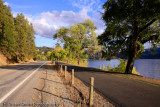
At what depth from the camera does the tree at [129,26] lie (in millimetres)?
10546

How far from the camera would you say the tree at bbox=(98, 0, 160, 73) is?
34.6 ft

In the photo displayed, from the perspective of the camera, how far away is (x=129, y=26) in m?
13.6

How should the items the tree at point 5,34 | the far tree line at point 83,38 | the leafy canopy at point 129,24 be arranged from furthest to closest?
the far tree line at point 83,38, the tree at point 5,34, the leafy canopy at point 129,24

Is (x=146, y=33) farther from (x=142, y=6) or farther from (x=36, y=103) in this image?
(x=36, y=103)

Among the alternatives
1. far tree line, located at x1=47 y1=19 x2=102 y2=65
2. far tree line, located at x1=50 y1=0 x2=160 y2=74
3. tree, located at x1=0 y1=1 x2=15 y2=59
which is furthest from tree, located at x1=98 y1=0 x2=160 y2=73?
tree, located at x1=0 y1=1 x2=15 y2=59

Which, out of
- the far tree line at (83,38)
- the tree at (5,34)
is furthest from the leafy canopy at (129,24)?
the tree at (5,34)

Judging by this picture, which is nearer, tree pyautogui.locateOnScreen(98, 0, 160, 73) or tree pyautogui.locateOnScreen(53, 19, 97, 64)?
tree pyautogui.locateOnScreen(98, 0, 160, 73)

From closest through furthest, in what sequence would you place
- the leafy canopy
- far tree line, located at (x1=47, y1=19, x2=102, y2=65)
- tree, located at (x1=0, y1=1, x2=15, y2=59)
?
the leafy canopy → tree, located at (x1=0, y1=1, x2=15, y2=59) → far tree line, located at (x1=47, y1=19, x2=102, y2=65)

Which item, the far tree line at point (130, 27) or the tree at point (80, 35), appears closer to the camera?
the far tree line at point (130, 27)

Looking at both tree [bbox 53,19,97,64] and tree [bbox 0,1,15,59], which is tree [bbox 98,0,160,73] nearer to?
tree [bbox 53,19,97,64]

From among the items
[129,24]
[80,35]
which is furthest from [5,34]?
[129,24]

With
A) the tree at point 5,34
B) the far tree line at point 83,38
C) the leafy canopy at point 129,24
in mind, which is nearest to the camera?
the leafy canopy at point 129,24

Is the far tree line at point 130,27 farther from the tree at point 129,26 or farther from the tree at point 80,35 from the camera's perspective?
the tree at point 80,35

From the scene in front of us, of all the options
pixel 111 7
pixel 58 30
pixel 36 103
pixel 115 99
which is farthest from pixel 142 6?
pixel 58 30
